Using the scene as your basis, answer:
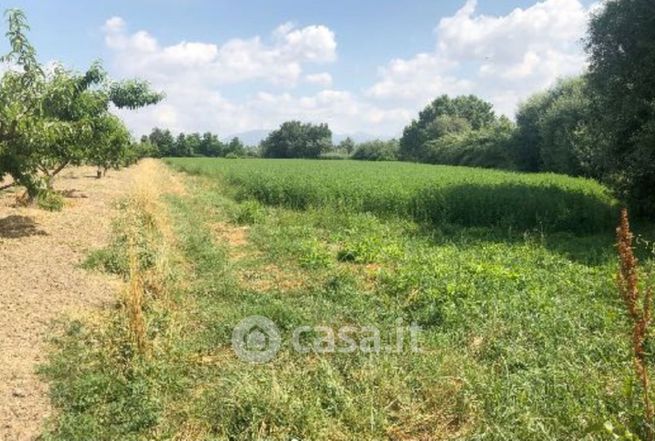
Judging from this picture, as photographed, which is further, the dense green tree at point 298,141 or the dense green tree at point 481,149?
the dense green tree at point 298,141

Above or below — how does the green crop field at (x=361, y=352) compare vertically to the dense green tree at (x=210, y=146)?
below

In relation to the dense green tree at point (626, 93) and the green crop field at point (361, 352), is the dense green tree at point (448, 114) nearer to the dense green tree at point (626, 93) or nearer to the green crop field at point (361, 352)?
the dense green tree at point (626, 93)

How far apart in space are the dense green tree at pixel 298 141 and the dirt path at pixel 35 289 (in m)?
73.0

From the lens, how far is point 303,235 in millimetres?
12195

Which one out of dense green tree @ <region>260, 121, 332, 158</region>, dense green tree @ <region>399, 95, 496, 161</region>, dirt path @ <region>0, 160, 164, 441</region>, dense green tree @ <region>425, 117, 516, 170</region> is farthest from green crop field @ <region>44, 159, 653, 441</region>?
dense green tree @ <region>260, 121, 332, 158</region>

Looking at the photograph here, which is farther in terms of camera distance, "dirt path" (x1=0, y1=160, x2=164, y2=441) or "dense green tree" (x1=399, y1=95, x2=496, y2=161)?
"dense green tree" (x1=399, y1=95, x2=496, y2=161)

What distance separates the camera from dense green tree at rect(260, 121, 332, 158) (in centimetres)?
8656

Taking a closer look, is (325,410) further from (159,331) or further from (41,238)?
(41,238)

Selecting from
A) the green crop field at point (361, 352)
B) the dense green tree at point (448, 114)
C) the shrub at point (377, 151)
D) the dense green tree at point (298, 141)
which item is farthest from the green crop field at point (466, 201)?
the dense green tree at point (298, 141)

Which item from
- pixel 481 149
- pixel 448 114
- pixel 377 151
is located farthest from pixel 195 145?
pixel 481 149

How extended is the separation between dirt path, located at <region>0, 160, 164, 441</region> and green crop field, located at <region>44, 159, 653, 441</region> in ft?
0.94

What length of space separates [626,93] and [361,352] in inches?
504

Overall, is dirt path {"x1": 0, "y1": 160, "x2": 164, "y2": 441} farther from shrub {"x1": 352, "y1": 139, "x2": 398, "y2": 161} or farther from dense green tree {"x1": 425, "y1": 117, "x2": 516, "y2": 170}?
shrub {"x1": 352, "y1": 139, "x2": 398, "y2": 161}

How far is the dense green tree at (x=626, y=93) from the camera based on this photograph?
1330 centimetres
